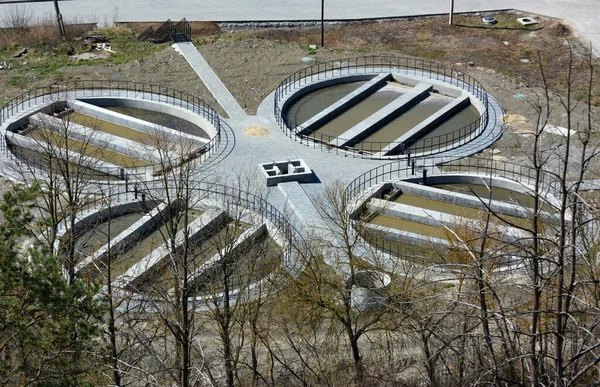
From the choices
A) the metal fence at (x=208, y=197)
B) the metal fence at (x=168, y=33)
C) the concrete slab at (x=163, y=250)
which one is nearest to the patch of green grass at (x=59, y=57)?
the metal fence at (x=168, y=33)

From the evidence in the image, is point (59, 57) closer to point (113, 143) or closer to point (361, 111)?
point (113, 143)

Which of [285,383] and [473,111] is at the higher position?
[473,111]

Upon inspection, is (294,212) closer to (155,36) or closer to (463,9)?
(155,36)

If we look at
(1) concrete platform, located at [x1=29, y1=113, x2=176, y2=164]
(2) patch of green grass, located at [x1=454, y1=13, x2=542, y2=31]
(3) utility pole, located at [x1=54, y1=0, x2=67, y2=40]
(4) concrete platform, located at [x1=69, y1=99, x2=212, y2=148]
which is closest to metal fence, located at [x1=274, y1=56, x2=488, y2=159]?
(4) concrete platform, located at [x1=69, y1=99, x2=212, y2=148]

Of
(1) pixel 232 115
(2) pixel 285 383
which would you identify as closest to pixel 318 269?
(2) pixel 285 383

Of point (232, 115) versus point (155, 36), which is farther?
point (155, 36)

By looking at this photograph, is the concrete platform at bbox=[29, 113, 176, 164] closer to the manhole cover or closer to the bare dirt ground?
the manhole cover

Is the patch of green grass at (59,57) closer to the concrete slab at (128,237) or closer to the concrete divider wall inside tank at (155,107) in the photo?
the concrete divider wall inside tank at (155,107)
